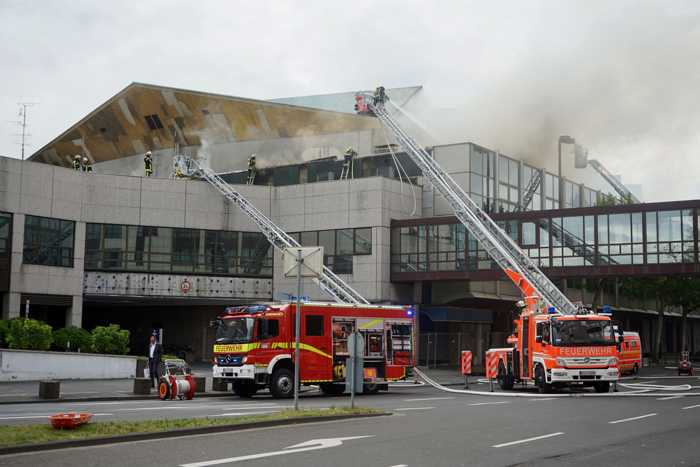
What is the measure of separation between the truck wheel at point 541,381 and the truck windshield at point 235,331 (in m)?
9.57

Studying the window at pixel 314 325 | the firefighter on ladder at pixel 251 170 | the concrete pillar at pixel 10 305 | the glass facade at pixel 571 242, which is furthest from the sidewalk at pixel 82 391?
the firefighter on ladder at pixel 251 170

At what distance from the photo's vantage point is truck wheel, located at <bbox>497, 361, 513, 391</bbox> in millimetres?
30438

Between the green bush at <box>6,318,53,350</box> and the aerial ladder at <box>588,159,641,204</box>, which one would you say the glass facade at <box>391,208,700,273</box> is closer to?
the green bush at <box>6,318,53,350</box>

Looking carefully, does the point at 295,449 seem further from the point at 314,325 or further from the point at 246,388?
the point at 314,325

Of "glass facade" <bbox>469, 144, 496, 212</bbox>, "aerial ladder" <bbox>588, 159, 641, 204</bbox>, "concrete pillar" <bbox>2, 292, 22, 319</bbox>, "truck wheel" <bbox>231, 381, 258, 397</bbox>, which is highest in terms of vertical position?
"aerial ladder" <bbox>588, 159, 641, 204</bbox>

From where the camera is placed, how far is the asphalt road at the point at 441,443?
11031 mm

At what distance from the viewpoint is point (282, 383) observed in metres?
25.3

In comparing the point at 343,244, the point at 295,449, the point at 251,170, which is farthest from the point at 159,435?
the point at 251,170

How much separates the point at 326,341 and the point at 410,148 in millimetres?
21126

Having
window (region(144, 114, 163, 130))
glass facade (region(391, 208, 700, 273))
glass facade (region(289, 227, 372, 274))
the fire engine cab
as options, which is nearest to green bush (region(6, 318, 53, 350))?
the fire engine cab

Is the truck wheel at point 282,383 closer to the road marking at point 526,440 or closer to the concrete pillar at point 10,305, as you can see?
the road marking at point 526,440

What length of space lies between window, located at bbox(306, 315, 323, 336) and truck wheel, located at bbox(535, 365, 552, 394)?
7.37m

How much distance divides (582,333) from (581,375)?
4.31 feet

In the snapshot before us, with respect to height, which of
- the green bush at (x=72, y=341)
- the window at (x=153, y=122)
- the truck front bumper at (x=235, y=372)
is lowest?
the truck front bumper at (x=235, y=372)
